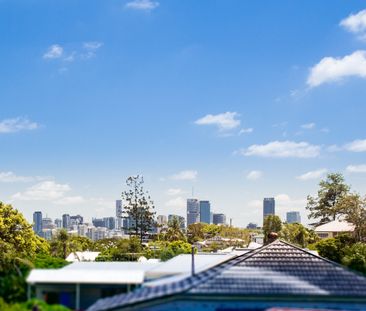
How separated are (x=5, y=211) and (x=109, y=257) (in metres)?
14.8

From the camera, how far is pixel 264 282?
25703mm

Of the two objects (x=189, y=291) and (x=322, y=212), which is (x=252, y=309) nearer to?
(x=189, y=291)

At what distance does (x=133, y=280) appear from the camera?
2686 centimetres

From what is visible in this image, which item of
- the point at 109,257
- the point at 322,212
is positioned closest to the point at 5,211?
the point at 109,257

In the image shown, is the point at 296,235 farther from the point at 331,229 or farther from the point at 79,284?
the point at 79,284

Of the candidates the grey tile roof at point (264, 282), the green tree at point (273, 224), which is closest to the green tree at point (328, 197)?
the green tree at point (273, 224)

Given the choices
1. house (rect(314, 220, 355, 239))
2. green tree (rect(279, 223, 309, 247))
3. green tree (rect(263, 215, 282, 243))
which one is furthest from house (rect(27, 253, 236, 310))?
green tree (rect(263, 215, 282, 243))

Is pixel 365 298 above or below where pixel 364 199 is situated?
below

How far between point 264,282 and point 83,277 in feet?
26.8

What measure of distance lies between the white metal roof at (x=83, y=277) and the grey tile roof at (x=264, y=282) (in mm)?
1300

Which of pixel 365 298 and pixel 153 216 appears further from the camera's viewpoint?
pixel 153 216

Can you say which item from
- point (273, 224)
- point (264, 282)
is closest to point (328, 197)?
point (273, 224)

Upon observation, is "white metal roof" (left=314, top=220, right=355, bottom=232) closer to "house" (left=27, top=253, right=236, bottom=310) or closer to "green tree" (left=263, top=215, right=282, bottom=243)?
"green tree" (left=263, top=215, right=282, bottom=243)

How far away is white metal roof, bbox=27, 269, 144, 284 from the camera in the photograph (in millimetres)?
26500
